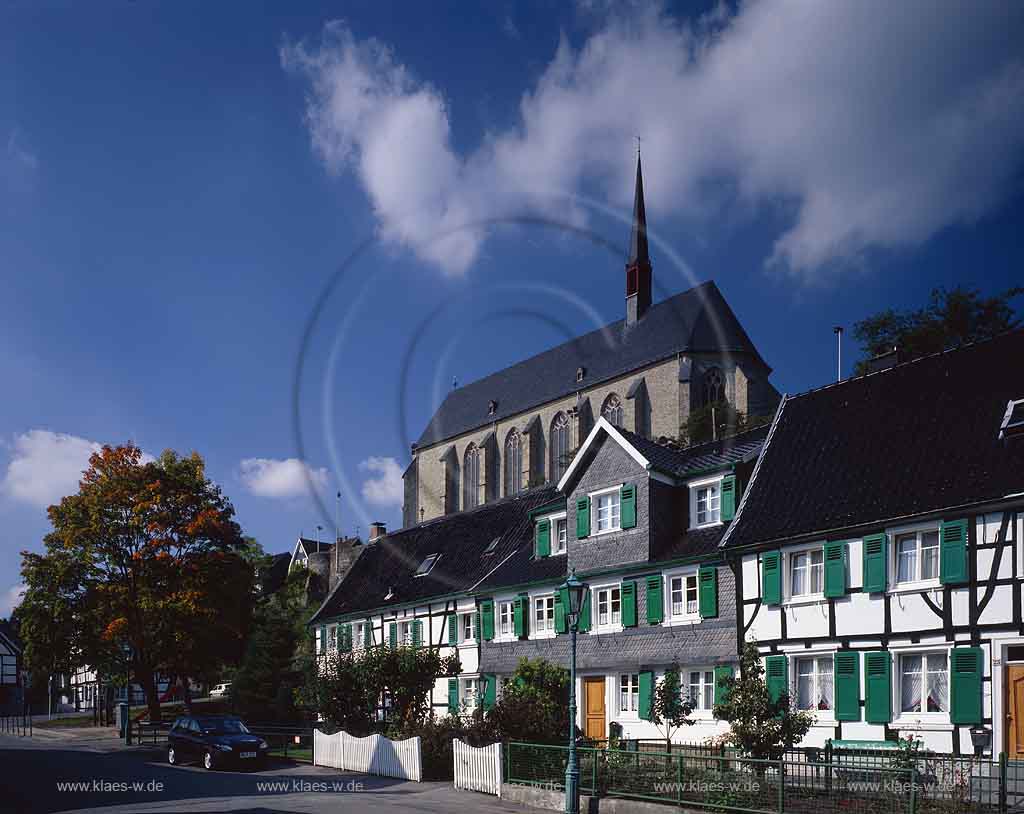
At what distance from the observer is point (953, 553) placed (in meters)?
24.1

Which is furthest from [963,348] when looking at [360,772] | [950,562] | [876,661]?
[360,772]

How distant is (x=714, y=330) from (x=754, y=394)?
229 inches

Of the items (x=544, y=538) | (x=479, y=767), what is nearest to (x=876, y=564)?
(x=479, y=767)

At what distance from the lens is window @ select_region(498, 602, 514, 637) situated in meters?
38.5

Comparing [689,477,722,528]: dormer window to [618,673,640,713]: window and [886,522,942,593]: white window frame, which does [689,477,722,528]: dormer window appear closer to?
[618,673,640,713]: window

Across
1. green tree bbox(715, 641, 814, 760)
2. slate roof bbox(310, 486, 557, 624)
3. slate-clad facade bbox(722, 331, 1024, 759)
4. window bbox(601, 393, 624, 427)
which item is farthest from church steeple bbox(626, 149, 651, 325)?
green tree bbox(715, 641, 814, 760)

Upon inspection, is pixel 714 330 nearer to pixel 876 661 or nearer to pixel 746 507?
pixel 746 507

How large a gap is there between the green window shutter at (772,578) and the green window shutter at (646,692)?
188 inches

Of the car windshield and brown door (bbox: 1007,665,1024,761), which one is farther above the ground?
brown door (bbox: 1007,665,1024,761)

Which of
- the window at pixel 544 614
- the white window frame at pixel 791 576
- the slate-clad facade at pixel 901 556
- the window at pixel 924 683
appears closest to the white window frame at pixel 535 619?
Result: the window at pixel 544 614

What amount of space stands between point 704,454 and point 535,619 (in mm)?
8117

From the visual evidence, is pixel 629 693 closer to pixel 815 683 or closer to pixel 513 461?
pixel 815 683

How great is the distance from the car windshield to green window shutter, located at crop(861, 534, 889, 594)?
18821 millimetres

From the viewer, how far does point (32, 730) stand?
188 ft
